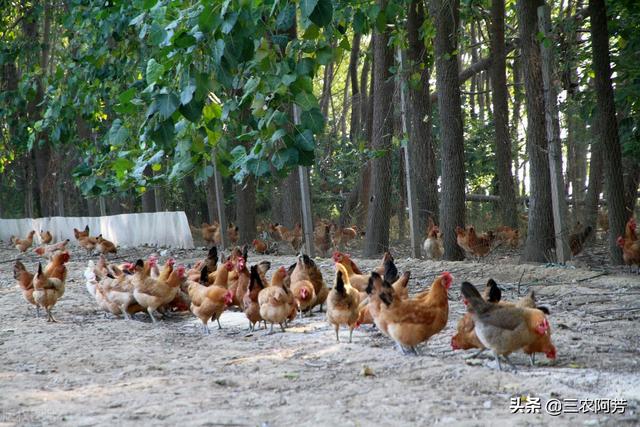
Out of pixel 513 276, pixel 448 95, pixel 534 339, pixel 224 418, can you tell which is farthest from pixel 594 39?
pixel 224 418

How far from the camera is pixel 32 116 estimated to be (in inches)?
1209

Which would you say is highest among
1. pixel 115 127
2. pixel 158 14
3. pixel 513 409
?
pixel 158 14

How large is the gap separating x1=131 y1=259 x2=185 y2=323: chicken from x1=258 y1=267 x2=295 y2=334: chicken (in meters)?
2.01

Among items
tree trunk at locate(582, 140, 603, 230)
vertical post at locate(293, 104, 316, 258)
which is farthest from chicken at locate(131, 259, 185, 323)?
tree trunk at locate(582, 140, 603, 230)

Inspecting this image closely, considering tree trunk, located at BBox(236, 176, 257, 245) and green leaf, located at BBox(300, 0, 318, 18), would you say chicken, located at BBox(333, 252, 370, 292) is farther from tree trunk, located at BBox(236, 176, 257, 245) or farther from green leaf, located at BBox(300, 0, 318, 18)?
tree trunk, located at BBox(236, 176, 257, 245)

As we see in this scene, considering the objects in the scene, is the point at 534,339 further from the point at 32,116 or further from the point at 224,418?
the point at 32,116

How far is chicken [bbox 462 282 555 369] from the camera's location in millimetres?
6656

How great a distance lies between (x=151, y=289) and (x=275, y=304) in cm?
244

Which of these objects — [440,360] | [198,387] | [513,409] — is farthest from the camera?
[440,360]

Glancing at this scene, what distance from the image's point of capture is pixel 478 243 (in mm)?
16750

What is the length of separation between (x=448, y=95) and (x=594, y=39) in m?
2.92

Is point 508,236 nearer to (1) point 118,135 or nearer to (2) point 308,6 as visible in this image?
(1) point 118,135

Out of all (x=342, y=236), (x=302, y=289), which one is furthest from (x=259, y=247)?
(x=302, y=289)

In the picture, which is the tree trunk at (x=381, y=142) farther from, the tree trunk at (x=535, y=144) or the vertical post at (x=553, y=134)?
the vertical post at (x=553, y=134)
